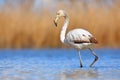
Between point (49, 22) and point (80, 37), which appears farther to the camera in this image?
point (49, 22)

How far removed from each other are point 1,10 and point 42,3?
1633 mm

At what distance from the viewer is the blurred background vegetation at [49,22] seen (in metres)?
19.1

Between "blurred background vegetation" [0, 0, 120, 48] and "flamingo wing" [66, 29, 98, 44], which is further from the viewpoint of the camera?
"blurred background vegetation" [0, 0, 120, 48]

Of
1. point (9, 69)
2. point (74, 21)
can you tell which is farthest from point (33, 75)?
point (74, 21)

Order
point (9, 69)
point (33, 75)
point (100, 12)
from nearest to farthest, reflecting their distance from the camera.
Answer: point (33, 75)
point (9, 69)
point (100, 12)

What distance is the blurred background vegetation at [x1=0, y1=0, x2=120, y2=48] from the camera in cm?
1912

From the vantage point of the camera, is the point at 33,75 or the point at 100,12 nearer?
the point at 33,75

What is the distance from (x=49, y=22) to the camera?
1945cm

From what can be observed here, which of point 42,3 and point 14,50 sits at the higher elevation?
point 42,3

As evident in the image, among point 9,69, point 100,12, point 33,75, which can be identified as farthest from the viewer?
point 100,12

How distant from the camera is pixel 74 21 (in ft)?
63.3

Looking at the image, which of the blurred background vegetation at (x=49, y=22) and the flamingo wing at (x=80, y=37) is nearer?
the flamingo wing at (x=80, y=37)

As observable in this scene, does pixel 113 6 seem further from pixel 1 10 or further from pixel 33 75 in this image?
pixel 33 75

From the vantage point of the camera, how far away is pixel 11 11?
19719 mm
